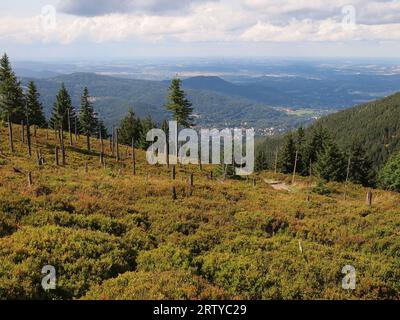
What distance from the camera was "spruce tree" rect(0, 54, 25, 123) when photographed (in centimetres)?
5466

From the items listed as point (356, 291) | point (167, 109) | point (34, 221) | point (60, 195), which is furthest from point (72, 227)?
point (167, 109)

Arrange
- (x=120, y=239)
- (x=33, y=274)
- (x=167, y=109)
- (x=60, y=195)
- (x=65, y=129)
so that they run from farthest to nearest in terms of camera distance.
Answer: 1. (x=65, y=129)
2. (x=167, y=109)
3. (x=60, y=195)
4. (x=120, y=239)
5. (x=33, y=274)

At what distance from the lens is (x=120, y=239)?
1678 cm

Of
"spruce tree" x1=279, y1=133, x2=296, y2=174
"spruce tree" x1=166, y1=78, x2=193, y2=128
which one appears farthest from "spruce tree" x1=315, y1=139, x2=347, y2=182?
"spruce tree" x1=166, y1=78, x2=193, y2=128

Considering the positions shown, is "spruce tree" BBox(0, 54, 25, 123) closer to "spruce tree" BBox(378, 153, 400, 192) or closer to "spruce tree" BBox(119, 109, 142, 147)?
"spruce tree" BBox(119, 109, 142, 147)

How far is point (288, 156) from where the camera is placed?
73250 mm

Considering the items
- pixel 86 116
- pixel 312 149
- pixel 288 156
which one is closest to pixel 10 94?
pixel 86 116

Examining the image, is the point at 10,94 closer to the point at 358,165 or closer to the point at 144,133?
the point at 144,133

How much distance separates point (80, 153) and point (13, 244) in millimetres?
49317

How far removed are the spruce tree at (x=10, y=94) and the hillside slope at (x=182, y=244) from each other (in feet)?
104

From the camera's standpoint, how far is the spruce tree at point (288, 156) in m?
73.2

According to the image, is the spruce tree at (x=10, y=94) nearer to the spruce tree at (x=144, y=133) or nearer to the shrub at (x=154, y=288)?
the spruce tree at (x=144, y=133)

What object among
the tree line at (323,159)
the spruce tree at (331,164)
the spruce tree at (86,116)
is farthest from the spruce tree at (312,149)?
the spruce tree at (86,116)
